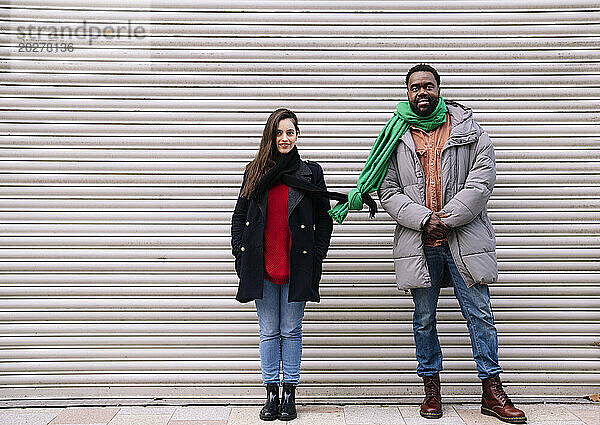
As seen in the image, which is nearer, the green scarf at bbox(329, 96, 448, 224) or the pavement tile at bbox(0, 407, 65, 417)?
the green scarf at bbox(329, 96, 448, 224)

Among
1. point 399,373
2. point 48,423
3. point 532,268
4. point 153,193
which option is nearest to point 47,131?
point 153,193

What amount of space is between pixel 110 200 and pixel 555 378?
3579 mm

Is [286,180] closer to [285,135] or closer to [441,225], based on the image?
[285,135]

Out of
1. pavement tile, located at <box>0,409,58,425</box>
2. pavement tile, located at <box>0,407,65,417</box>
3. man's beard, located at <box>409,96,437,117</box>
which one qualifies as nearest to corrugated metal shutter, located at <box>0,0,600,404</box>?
pavement tile, located at <box>0,407,65,417</box>

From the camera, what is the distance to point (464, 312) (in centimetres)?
412

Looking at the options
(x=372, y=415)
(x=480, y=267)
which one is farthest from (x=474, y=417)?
(x=480, y=267)

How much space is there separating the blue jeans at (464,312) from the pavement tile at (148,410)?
178 centimetres

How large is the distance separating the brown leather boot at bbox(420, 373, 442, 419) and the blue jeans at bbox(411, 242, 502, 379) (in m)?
0.05

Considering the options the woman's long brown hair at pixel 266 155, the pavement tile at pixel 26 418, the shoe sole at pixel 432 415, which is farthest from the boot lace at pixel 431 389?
the pavement tile at pixel 26 418

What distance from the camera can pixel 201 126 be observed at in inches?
186

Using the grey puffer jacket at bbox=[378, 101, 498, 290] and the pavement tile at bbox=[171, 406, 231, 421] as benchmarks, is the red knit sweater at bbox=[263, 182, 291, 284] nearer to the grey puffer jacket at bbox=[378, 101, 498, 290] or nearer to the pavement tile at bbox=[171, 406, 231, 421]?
the grey puffer jacket at bbox=[378, 101, 498, 290]

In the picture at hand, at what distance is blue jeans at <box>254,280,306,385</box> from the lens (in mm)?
4102

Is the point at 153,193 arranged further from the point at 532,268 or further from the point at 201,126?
the point at 532,268

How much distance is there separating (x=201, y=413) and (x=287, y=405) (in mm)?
627
